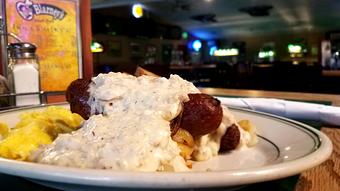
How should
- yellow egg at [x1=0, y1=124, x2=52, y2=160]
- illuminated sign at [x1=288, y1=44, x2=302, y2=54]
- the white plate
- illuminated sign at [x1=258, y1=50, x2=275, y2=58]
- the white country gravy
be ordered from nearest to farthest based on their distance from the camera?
the white plate < the white country gravy < yellow egg at [x1=0, y1=124, x2=52, y2=160] < illuminated sign at [x1=288, y1=44, x2=302, y2=54] < illuminated sign at [x1=258, y1=50, x2=275, y2=58]

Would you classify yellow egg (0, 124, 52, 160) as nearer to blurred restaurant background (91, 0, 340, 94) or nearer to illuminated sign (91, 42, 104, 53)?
blurred restaurant background (91, 0, 340, 94)

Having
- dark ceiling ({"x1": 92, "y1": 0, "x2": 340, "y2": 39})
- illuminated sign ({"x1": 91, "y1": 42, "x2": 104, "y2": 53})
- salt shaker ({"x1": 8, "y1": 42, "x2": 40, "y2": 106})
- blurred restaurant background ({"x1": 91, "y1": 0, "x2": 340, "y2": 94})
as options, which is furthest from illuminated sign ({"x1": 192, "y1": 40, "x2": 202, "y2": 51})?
salt shaker ({"x1": 8, "y1": 42, "x2": 40, "y2": 106})

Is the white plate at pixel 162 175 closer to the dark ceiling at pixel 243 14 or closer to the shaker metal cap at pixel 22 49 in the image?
the shaker metal cap at pixel 22 49

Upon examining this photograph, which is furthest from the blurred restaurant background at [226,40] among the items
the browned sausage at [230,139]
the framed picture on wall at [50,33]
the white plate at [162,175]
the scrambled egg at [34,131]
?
the white plate at [162,175]

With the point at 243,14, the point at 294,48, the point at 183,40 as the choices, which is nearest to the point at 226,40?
the point at 183,40

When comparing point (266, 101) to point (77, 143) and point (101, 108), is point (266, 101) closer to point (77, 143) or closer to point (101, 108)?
point (101, 108)

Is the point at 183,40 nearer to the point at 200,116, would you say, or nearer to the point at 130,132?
the point at 200,116

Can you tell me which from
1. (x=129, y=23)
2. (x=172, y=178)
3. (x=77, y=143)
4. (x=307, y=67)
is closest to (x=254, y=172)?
(x=172, y=178)

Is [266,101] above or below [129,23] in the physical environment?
below
